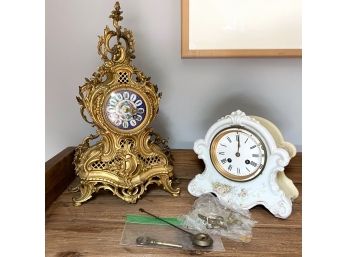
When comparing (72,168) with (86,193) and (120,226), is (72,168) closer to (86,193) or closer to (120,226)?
(86,193)

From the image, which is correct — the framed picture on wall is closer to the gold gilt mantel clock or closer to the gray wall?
the gray wall

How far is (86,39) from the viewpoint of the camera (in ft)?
2.86

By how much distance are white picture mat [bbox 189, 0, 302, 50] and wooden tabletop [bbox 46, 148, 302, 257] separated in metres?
0.35

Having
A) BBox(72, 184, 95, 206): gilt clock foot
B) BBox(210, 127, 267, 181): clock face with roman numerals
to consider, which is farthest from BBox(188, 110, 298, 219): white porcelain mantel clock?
BBox(72, 184, 95, 206): gilt clock foot

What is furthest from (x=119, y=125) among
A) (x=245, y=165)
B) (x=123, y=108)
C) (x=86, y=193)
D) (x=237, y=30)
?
(x=237, y=30)

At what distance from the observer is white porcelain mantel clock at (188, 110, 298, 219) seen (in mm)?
627

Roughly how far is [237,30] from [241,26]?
1 centimetres

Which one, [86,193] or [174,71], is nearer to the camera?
[86,193]

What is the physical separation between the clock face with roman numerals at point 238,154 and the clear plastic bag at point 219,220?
0.07 metres

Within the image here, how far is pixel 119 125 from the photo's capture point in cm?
66
